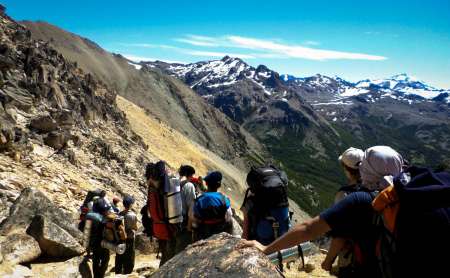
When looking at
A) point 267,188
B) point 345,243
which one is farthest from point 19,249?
point 345,243

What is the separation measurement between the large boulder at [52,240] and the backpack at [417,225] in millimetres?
10015

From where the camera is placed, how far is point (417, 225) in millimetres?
3566

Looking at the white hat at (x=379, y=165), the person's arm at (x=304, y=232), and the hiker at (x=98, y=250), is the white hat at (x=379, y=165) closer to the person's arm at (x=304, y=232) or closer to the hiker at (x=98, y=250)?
the person's arm at (x=304, y=232)

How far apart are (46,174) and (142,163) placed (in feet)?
60.1

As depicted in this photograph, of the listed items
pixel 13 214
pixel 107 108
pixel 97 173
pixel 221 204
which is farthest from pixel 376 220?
pixel 107 108

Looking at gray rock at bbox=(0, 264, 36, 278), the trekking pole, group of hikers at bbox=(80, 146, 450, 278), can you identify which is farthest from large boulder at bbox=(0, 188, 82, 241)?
the trekking pole

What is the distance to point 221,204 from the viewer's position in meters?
9.15

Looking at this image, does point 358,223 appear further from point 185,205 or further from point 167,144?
point 167,144

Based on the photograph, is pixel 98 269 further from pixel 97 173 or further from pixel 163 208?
pixel 97 173

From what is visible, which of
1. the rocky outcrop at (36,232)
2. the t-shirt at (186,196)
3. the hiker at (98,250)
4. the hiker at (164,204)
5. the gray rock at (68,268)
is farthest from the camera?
the hiker at (98,250)

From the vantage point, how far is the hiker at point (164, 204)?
958cm

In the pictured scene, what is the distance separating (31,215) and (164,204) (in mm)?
5572

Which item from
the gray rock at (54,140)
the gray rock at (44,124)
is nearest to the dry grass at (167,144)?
the gray rock at (44,124)

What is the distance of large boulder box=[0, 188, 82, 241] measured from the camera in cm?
1237
